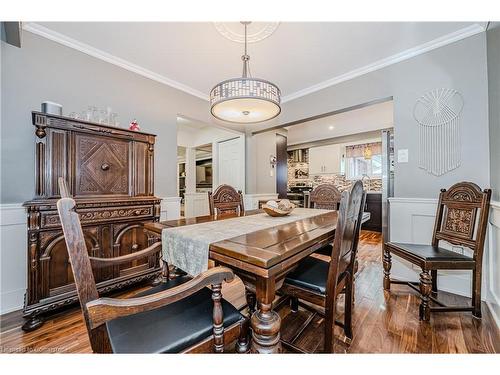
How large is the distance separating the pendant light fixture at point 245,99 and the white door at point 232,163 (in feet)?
7.46

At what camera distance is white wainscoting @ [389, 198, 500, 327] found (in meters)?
1.76

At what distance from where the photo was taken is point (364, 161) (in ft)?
18.4

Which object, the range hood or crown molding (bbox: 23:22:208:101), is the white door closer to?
crown molding (bbox: 23:22:208:101)

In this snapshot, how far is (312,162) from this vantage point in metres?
6.26

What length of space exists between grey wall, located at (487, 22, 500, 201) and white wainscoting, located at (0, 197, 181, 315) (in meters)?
3.99

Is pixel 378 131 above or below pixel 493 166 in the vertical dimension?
above

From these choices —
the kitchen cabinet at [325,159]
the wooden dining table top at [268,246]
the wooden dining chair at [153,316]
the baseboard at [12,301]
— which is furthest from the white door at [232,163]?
the wooden dining chair at [153,316]

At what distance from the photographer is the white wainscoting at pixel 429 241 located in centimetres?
176

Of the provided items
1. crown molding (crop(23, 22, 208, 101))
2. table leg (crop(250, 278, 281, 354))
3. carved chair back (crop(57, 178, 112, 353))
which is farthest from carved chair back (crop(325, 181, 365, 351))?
crown molding (crop(23, 22, 208, 101))

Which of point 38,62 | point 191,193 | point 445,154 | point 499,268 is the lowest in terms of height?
point 499,268

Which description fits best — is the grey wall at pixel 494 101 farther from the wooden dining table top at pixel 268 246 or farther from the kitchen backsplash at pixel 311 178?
the kitchen backsplash at pixel 311 178

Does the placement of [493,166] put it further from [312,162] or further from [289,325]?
[312,162]
